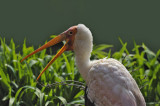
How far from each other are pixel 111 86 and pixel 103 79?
0.37 feet

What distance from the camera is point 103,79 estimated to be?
3.34m

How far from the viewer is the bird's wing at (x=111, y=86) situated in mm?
3231

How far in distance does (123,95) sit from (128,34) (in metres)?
3.51

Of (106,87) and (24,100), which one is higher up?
(106,87)

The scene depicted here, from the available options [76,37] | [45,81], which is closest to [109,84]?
[76,37]

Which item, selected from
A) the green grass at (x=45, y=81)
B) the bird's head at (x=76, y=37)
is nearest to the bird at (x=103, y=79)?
the bird's head at (x=76, y=37)

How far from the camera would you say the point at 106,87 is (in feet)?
10.9

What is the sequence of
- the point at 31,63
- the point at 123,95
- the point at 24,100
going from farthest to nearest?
the point at 31,63, the point at 24,100, the point at 123,95

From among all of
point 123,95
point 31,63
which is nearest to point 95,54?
point 31,63

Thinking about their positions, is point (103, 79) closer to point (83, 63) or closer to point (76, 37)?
point (83, 63)

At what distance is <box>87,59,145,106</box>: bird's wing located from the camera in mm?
3231

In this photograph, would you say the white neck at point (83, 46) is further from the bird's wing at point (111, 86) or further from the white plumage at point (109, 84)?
the bird's wing at point (111, 86)

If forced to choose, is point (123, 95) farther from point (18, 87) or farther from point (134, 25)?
point (134, 25)

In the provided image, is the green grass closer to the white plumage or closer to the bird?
the bird
